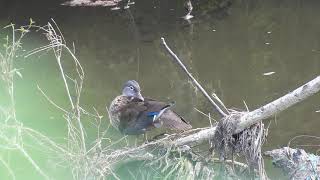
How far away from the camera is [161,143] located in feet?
12.4

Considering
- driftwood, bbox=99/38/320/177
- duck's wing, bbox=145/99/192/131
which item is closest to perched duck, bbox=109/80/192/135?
duck's wing, bbox=145/99/192/131

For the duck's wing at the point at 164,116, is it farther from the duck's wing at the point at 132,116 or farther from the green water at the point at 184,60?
the green water at the point at 184,60

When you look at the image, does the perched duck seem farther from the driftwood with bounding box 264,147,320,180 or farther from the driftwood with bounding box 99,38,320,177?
the driftwood with bounding box 264,147,320,180

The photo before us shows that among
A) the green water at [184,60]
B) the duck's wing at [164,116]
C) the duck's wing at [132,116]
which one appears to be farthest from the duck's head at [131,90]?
the green water at [184,60]

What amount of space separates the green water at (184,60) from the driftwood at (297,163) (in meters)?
1.31

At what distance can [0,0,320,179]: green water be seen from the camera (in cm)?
592

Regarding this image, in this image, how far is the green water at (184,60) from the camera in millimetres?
5922

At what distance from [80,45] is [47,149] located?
20.5 ft

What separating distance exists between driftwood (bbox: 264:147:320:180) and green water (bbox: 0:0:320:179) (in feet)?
4.30

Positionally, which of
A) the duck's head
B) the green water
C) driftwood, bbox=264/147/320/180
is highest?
the duck's head

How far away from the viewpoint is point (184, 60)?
27.1 feet

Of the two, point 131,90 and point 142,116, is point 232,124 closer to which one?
point 142,116

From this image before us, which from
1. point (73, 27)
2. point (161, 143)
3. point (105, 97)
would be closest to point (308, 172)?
point (161, 143)

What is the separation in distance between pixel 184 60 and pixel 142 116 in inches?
174
